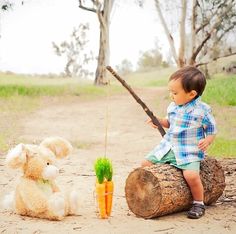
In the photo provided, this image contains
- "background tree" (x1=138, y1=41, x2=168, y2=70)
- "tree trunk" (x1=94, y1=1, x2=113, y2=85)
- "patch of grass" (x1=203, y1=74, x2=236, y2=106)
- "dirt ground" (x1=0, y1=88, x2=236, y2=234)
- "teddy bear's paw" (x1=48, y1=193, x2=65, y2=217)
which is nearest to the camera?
"dirt ground" (x1=0, y1=88, x2=236, y2=234)

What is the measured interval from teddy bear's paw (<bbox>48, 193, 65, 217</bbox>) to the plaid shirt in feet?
3.37

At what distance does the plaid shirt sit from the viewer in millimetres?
4254

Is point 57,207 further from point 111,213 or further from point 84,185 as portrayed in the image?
point 84,185

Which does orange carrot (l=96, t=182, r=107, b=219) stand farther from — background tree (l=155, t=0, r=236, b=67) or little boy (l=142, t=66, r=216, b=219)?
background tree (l=155, t=0, r=236, b=67)

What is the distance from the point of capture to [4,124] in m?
11.5

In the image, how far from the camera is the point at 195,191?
4.25m

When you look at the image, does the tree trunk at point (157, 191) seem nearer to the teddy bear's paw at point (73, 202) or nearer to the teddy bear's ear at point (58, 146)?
the teddy bear's paw at point (73, 202)

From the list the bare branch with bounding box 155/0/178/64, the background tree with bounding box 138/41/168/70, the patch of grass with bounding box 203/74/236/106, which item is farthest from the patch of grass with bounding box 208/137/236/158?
the background tree with bounding box 138/41/168/70

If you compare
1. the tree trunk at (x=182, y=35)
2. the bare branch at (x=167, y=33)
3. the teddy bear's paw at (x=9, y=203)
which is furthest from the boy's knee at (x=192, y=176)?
the bare branch at (x=167, y=33)

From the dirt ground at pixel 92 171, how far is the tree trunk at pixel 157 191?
8 centimetres

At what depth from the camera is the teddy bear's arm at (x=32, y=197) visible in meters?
4.04

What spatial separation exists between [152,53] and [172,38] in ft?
70.6

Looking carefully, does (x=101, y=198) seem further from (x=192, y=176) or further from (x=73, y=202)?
(x=192, y=176)

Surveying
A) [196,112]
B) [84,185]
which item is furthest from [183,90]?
[84,185]
